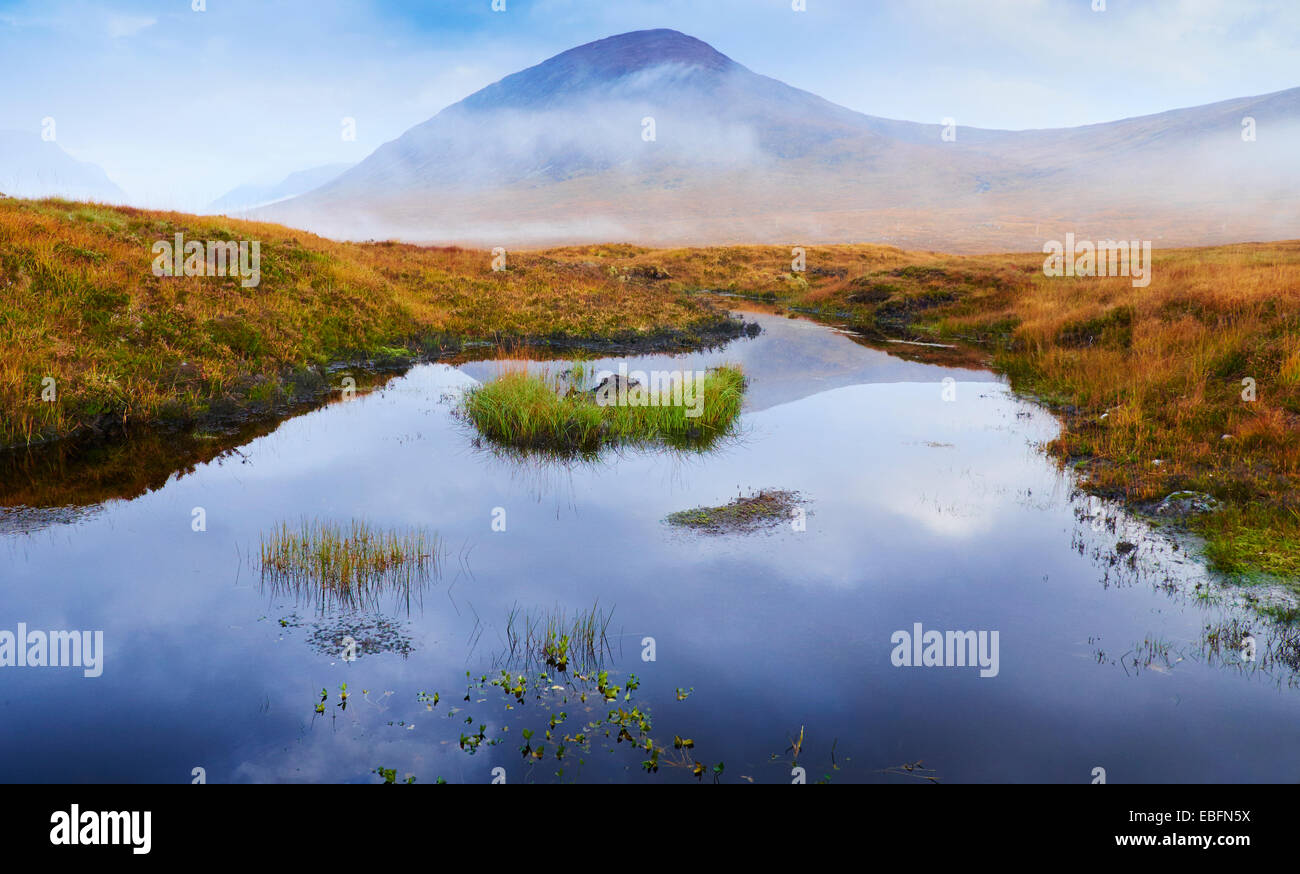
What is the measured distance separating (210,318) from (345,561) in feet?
50.3

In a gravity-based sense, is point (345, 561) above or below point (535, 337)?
below

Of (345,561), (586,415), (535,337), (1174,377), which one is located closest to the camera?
(345,561)

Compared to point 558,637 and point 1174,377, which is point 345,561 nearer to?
point 558,637

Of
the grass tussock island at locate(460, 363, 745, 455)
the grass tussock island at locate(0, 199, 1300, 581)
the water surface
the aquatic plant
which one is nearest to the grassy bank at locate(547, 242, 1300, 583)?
the grass tussock island at locate(0, 199, 1300, 581)

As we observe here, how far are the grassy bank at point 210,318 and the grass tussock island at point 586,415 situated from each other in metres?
6.66

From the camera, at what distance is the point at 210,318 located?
2192 cm

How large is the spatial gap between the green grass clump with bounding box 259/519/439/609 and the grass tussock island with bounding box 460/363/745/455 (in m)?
5.83

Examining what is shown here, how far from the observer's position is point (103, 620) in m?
8.55

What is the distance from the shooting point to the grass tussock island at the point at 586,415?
17.0 m

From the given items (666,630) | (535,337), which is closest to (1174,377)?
(666,630)

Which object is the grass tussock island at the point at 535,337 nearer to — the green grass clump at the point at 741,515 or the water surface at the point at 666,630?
the water surface at the point at 666,630

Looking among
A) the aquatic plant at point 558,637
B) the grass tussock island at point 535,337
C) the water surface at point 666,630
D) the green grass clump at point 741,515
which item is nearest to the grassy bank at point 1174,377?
the grass tussock island at point 535,337
